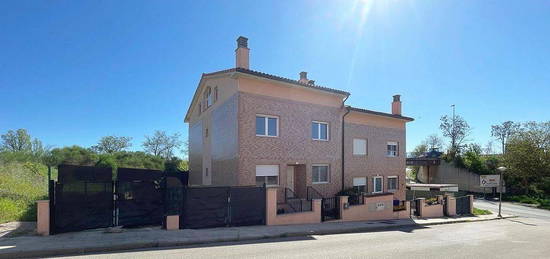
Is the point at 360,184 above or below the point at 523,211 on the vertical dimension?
above

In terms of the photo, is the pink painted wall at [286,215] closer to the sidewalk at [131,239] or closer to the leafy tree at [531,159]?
the sidewalk at [131,239]

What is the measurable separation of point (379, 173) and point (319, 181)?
6.05 metres

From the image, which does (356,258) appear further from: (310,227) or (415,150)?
(415,150)

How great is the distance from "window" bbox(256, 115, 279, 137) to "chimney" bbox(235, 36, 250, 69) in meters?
2.90

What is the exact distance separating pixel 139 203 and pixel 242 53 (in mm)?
8781

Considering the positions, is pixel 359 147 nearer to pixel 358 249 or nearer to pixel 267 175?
pixel 267 175

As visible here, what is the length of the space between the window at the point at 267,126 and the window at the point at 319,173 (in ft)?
10.2

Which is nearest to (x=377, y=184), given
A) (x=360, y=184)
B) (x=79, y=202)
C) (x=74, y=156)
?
(x=360, y=184)

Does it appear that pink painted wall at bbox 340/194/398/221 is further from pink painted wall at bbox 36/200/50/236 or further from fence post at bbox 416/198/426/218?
pink painted wall at bbox 36/200/50/236

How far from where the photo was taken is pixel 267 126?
49.5ft

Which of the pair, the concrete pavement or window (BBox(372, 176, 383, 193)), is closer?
the concrete pavement

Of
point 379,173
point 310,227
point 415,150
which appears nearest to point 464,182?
point 379,173

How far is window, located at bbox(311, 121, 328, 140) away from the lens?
16872 mm

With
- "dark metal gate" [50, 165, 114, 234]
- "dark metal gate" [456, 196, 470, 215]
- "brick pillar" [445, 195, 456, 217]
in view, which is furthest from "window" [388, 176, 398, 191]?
"dark metal gate" [50, 165, 114, 234]
